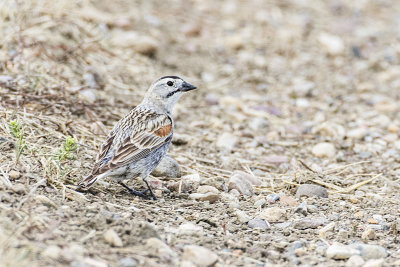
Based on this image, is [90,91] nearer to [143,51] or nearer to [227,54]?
[143,51]

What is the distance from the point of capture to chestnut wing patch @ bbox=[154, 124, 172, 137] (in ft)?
19.4

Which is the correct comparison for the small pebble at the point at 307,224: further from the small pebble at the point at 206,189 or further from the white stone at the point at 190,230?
the small pebble at the point at 206,189

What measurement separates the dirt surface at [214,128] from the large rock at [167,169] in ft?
0.75

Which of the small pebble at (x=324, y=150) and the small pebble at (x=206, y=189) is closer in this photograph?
the small pebble at (x=206, y=189)

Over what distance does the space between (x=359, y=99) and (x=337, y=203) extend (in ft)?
14.0

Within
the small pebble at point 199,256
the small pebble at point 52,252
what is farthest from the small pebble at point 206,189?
the small pebble at point 52,252

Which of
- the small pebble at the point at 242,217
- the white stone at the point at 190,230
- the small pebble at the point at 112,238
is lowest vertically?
the small pebble at the point at 242,217

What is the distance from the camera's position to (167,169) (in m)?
6.20

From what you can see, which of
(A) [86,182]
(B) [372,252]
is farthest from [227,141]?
(B) [372,252]

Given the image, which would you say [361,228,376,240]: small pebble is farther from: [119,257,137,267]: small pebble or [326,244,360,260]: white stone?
[119,257,137,267]: small pebble

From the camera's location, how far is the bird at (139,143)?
540cm

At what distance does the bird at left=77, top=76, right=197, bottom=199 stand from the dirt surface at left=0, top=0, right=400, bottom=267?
0.21 metres

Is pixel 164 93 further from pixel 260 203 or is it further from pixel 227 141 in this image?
pixel 260 203

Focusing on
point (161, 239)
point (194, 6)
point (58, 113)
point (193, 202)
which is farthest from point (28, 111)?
point (194, 6)
